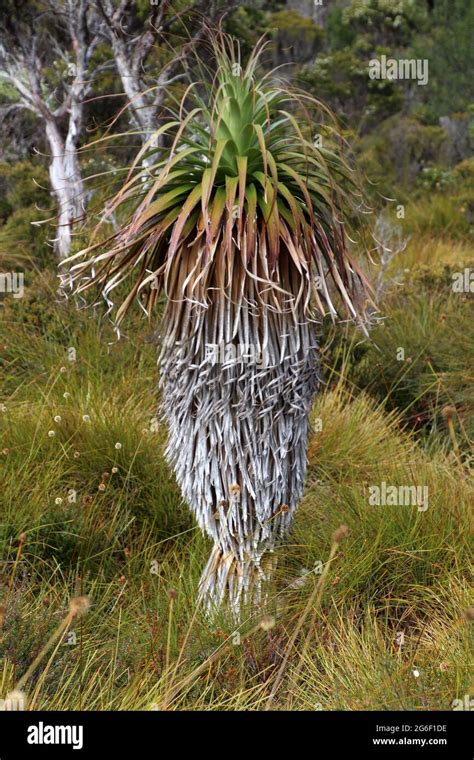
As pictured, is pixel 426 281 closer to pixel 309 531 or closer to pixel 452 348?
pixel 452 348

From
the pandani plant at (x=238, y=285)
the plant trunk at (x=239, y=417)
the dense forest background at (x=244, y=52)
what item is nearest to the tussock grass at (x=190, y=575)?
the plant trunk at (x=239, y=417)

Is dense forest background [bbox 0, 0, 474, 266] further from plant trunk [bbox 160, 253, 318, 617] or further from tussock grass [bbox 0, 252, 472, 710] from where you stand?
plant trunk [bbox 160, 253, 318, 617]

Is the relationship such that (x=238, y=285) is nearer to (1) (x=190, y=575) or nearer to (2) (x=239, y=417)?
(2) (x=239, y=417)

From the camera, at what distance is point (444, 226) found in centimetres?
1263

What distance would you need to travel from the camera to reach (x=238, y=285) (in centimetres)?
397

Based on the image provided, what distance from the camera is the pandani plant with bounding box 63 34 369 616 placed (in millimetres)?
3838

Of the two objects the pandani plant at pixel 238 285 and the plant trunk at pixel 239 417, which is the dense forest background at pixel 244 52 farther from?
the plant trunk at pixel 239 417

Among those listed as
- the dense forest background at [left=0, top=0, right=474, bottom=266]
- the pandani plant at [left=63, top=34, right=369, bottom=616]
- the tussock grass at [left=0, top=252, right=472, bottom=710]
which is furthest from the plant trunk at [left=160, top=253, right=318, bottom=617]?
the dense forest background at [left=0, top=0, right=474, bottom=266]

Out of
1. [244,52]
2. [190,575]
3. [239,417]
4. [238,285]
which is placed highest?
[244,52]

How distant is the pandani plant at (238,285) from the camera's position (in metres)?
3.84

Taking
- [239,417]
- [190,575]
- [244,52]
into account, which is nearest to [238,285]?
[239,417]

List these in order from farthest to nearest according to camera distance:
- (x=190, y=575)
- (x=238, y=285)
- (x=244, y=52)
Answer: (x=244, y=52) < (x=190, y=575) < (x=238, y=285)

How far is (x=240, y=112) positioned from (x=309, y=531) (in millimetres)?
2085

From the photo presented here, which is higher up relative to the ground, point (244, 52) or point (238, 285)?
point (244, 52)
